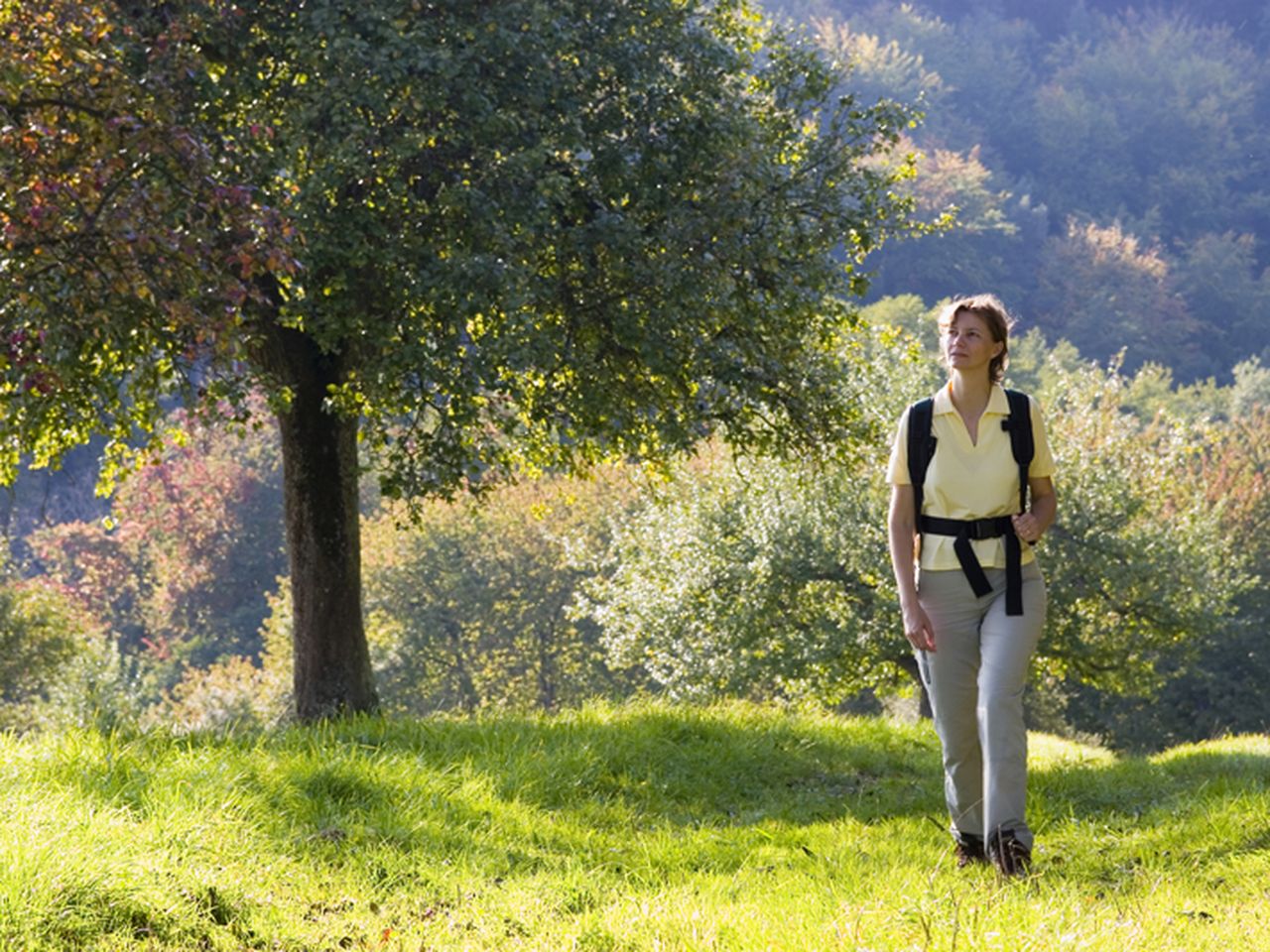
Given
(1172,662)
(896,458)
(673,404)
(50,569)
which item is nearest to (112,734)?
(896,458)

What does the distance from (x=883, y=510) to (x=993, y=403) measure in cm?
1830

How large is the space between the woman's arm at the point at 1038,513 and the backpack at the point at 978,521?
4cm

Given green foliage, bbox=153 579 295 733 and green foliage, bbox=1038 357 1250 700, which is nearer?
green foliage, bbox=1038 357 1250 700

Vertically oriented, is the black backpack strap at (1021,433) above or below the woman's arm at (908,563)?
above

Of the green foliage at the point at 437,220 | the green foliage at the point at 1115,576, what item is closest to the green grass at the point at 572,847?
the green foliage at the point at 437,220

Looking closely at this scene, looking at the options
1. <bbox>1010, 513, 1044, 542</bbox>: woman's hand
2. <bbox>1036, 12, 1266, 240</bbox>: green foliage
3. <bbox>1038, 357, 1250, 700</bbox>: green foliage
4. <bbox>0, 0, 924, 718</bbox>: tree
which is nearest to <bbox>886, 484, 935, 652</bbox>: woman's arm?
<bbox>1010, 513, 1044, 542</bbox>: woman's hand

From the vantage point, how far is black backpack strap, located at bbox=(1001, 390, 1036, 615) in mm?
5516

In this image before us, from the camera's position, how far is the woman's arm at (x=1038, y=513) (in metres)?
5.53

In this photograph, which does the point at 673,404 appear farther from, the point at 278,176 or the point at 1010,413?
the point at 1010,413

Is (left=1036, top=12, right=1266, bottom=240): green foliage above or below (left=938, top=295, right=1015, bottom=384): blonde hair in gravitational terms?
above

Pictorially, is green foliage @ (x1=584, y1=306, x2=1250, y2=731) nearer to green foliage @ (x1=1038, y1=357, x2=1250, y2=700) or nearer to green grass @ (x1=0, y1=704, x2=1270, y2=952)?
green foliage @ (x1=1038, y1=357, x2=1250, y2=700)

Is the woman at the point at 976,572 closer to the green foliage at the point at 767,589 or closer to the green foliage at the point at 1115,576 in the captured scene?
the green foliage at the point at 767,589

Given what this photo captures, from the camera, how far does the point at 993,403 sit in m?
5.63

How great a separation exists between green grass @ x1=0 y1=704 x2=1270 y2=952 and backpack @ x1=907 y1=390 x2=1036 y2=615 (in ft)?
Result: 3.76
